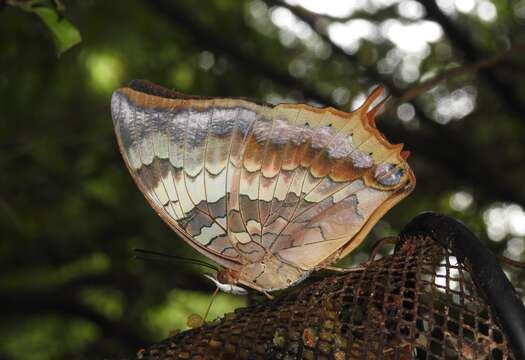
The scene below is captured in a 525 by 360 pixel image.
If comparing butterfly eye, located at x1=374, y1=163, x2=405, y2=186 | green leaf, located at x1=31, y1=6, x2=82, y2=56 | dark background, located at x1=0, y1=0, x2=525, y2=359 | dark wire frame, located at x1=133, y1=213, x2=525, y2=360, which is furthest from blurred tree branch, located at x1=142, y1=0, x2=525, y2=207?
dark wire frame, located at x1=133, y1=213, x2=525, y2=360

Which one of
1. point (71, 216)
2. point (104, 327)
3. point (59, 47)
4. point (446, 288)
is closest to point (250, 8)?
point (71, 216)

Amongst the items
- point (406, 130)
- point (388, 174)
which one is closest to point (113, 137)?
point (406, 130)

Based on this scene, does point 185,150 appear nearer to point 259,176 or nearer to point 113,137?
point 259,176

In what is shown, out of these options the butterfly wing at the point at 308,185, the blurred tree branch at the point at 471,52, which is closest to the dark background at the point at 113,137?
the blurred tree branch at the point at 471,52

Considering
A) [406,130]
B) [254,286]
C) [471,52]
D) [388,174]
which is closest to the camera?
[388,174]

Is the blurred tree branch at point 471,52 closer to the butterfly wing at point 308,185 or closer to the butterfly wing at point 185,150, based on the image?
the butterfly wing at point 308,185
